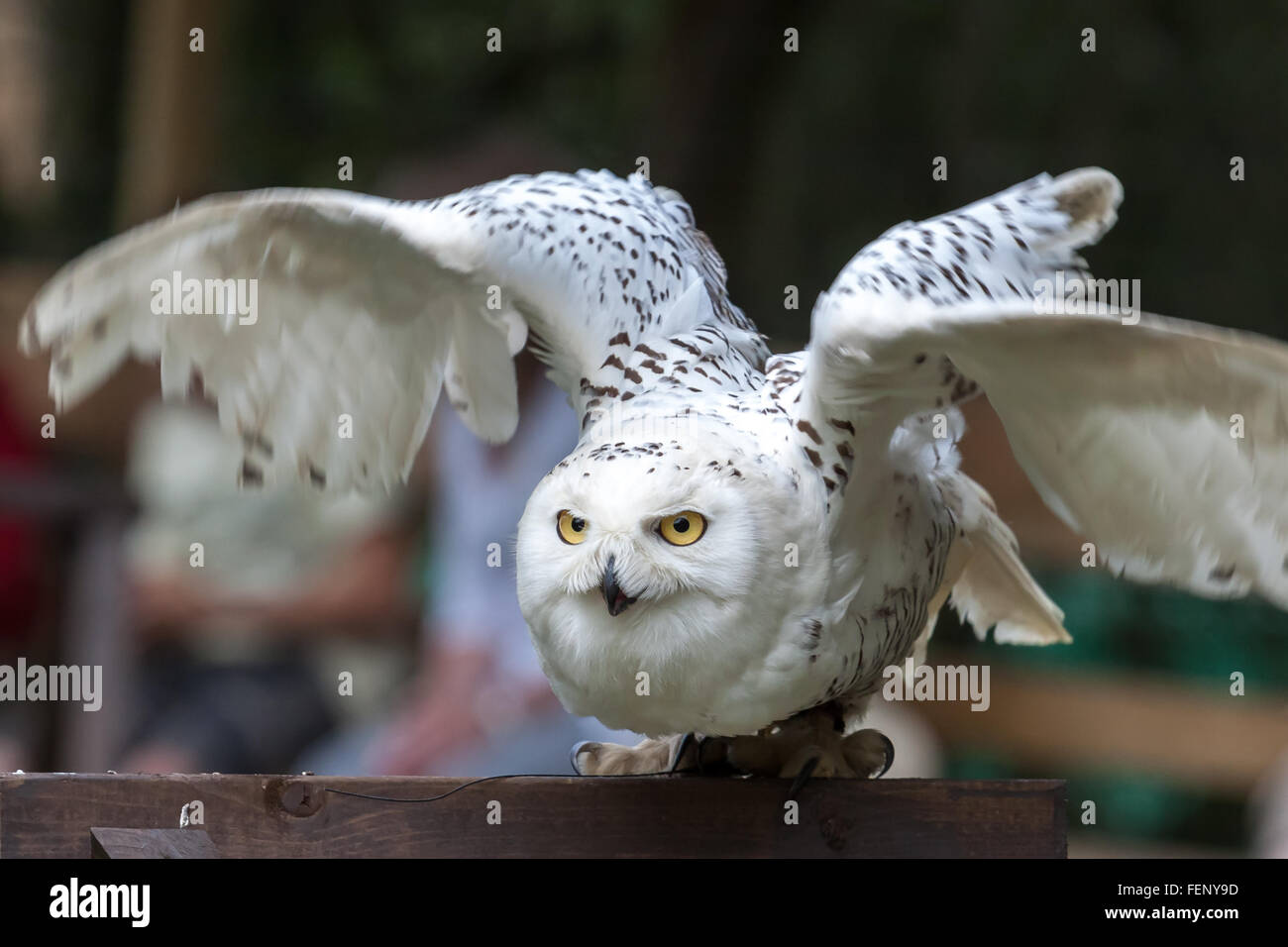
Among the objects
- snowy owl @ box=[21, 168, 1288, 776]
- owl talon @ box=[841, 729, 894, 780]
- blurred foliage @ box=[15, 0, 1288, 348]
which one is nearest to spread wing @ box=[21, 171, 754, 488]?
snowy owl @ box=[21, 168, 1288, 776]

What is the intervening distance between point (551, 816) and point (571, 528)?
1.35ft

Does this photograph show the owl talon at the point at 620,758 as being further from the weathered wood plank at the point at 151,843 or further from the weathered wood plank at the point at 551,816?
the weathered wood plank at the point at 151,843

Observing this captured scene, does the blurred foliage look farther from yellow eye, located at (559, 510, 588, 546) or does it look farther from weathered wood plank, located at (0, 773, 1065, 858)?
yellow eye, located at (559, 510, 588, 546)

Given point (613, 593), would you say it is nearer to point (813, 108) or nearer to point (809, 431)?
point (809, 431)

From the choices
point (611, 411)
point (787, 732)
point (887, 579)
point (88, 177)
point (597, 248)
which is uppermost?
point (88, 177)

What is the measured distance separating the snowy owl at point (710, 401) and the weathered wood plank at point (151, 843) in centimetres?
51

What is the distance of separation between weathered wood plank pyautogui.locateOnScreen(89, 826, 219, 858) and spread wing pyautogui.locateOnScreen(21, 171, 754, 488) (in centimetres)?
63

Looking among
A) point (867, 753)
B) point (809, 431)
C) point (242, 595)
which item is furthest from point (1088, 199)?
point (242, 595)

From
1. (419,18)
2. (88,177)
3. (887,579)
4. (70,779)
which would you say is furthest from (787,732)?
(88,177)

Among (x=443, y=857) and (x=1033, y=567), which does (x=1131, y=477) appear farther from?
(x=1033, y=567)

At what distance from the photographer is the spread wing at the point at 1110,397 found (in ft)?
6.00

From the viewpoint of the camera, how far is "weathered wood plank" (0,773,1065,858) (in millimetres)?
2045

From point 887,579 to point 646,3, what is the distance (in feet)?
17.9

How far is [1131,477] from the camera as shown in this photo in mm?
2010
